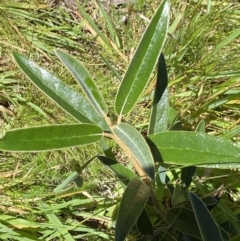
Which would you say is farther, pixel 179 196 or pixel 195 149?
pixel 179 196

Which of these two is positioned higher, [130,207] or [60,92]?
[60,92]

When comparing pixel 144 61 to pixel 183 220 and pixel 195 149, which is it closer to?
pixel 195 149

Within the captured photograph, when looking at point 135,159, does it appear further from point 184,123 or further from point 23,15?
point 23,15

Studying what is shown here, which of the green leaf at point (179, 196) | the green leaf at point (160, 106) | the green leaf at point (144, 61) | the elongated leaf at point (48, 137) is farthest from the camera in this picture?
the green leaf at point (179, 196)

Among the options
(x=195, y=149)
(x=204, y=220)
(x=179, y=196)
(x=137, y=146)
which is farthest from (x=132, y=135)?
(x=179, y=196)

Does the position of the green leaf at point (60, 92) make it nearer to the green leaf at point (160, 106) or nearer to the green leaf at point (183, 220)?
the green leaf at point (160, 106)

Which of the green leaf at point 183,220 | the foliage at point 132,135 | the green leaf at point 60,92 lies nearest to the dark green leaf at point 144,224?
the green leaf at point 183,220

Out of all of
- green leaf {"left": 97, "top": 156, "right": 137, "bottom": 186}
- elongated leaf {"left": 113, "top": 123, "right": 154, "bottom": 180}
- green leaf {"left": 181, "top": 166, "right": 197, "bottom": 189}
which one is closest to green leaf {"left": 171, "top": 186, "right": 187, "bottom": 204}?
green leaf {"left": 181, "top": 166, "right": 197, "bottom": 189}
